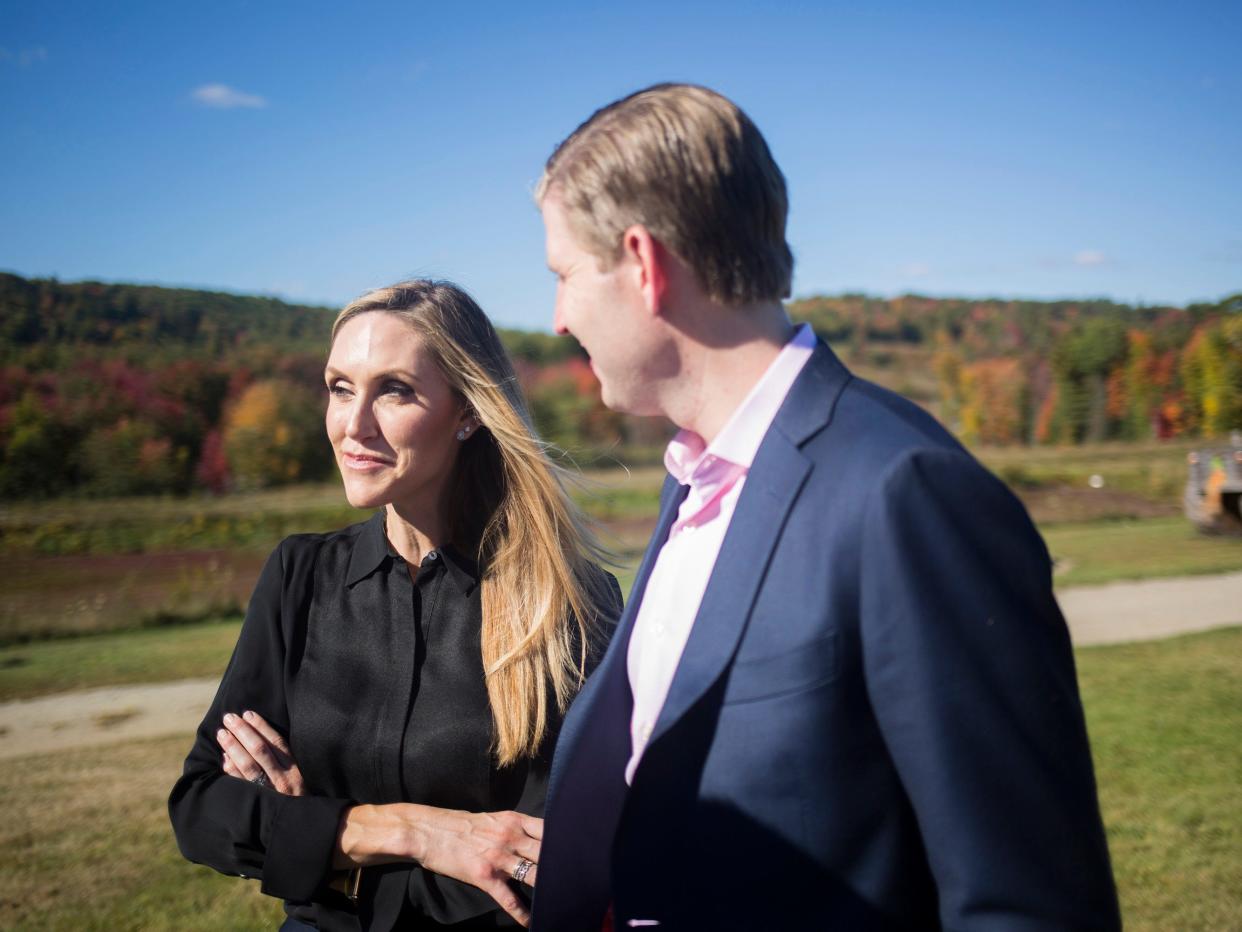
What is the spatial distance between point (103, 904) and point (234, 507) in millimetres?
13393

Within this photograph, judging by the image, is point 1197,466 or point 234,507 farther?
point 1197,466

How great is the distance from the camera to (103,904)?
5.49 m

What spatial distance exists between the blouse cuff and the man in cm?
84

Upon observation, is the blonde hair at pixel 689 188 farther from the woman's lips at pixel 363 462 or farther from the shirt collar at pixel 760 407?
the woman's lips at pixel 363 462

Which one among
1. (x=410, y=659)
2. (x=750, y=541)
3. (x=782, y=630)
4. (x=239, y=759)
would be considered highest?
(x=750, y=541)

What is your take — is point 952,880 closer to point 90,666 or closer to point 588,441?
point 90,666

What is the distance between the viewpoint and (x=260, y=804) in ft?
8.01

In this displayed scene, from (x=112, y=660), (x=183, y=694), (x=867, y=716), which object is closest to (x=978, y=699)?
(x=867, y=716)

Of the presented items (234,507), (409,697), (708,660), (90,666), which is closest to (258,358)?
(234,507)

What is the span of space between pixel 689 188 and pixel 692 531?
603 millimetres

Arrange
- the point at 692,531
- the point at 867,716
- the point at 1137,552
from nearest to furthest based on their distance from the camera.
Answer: the point at 867,716, the point at 692,531, the point at 1137,552

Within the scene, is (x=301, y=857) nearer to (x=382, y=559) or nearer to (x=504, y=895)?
(x=504, y=895)

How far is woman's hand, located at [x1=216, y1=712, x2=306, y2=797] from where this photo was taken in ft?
8.27

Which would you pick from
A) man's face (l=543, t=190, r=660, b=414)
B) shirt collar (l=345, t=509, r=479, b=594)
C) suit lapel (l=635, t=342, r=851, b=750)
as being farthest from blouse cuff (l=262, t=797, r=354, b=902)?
man's face (l=543, t=190, r=660, b=414)
